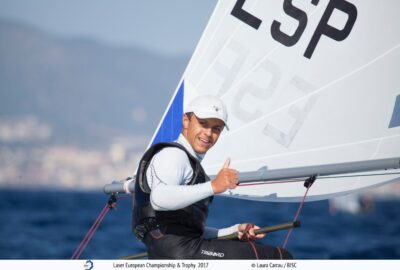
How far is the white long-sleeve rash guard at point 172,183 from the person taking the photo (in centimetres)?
407

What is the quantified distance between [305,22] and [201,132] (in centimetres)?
215

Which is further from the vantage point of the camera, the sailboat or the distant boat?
the distant boat

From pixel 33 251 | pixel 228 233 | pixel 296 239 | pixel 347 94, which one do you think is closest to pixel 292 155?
pixel 347 94

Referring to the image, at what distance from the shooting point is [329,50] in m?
6.19

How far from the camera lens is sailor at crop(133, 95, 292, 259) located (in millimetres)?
4125

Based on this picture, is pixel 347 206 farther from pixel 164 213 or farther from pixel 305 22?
pixel 164 213

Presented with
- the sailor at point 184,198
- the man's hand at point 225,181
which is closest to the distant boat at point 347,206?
the sailor at point 184,198

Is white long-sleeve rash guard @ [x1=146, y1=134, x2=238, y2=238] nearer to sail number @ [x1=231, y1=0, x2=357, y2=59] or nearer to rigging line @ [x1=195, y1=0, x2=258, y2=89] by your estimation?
rigging line @ [x1=195, y1=0, x2=258, y2=89]

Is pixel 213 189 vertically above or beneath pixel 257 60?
beneath

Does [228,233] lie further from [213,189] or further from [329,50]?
[329,50]

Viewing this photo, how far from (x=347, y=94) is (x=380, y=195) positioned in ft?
416

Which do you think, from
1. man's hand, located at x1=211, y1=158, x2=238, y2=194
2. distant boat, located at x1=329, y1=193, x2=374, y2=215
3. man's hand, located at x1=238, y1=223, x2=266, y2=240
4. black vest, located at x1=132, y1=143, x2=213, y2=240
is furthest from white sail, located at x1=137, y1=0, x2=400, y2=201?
distant boat, located at x1=329, y1=193, x2=374, y2=215

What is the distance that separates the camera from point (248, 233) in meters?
4.54
